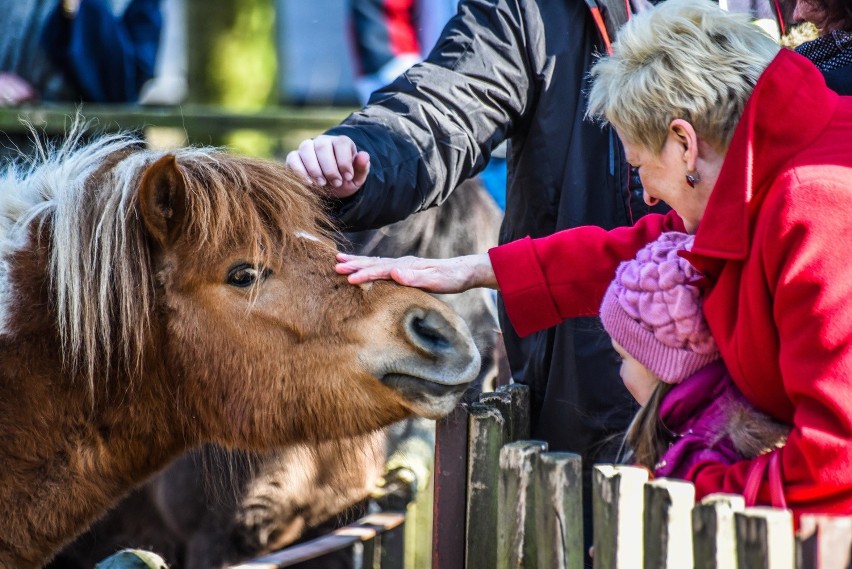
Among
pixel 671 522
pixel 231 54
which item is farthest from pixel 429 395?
pixel 231 54

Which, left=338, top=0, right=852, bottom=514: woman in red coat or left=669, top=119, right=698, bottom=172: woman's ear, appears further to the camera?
left=669, top=119, right=698, bottom=172: woman's ear

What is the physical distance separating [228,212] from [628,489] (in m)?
1.30

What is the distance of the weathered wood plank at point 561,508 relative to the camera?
1.91 meters

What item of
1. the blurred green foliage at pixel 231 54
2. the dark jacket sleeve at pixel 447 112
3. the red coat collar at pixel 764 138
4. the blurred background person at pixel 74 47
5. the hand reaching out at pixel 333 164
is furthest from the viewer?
the blurred green foliage at pixel 231 54

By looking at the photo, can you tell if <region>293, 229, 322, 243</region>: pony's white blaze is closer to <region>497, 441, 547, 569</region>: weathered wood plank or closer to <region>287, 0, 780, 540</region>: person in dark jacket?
<region>287, 0, 780, 540</region>: person in dark jacket

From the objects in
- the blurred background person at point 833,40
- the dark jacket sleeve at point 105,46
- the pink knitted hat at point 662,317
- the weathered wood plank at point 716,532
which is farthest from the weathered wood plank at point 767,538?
the dark jacket sleeve at point 105,46

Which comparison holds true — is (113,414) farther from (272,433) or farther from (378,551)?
(378,551)

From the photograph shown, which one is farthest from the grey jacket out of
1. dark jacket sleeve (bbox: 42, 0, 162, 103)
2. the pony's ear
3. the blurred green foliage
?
the blurred green foliage

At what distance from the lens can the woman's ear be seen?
2010 mm

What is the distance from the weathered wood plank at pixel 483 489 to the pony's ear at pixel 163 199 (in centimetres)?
94

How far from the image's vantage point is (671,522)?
1.68 m

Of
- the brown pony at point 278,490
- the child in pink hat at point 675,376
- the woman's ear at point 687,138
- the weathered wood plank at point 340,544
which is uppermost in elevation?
the woman's ear at point 687,138

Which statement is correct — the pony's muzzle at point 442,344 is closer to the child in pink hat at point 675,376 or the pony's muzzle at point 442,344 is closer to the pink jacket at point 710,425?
the child in pink hat at point 675,376

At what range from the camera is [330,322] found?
2.44 meters
